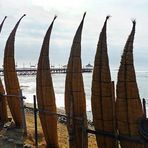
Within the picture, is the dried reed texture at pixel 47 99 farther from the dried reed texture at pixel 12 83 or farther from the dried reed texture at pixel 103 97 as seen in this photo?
the dried reed texture at pixel 103 97

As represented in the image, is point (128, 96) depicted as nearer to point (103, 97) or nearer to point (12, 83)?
point (103, 97)

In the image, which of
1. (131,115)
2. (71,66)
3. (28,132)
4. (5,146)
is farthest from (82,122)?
(28,132)

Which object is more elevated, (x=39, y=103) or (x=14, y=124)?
(x=39, y=103)

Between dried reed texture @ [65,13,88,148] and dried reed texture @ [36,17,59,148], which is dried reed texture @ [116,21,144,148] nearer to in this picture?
dried reed texture @ [65,13,88,148]

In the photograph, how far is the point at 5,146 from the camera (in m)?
10.0

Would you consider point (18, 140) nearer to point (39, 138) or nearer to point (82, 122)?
point (39, 138)

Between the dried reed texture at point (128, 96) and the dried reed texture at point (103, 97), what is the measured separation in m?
0.42

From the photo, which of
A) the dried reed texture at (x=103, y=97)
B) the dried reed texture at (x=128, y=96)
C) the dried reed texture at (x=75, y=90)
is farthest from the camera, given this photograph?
the dried reed texture at (x=75, y=90)

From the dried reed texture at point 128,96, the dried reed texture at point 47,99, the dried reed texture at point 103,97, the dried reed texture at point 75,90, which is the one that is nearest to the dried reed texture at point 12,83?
the dried reed texture at point 47,99

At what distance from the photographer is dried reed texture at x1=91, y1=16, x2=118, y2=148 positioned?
8.68 m

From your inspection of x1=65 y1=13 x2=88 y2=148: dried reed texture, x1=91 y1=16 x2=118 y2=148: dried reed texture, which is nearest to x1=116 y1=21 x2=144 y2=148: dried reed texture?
x1=91 y1=16 x2=118 y2=148: dried reed texture

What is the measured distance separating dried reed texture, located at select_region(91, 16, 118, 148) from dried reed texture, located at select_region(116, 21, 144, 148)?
1.36ft

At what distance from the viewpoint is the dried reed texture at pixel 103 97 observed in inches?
342

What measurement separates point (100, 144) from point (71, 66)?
200cm
